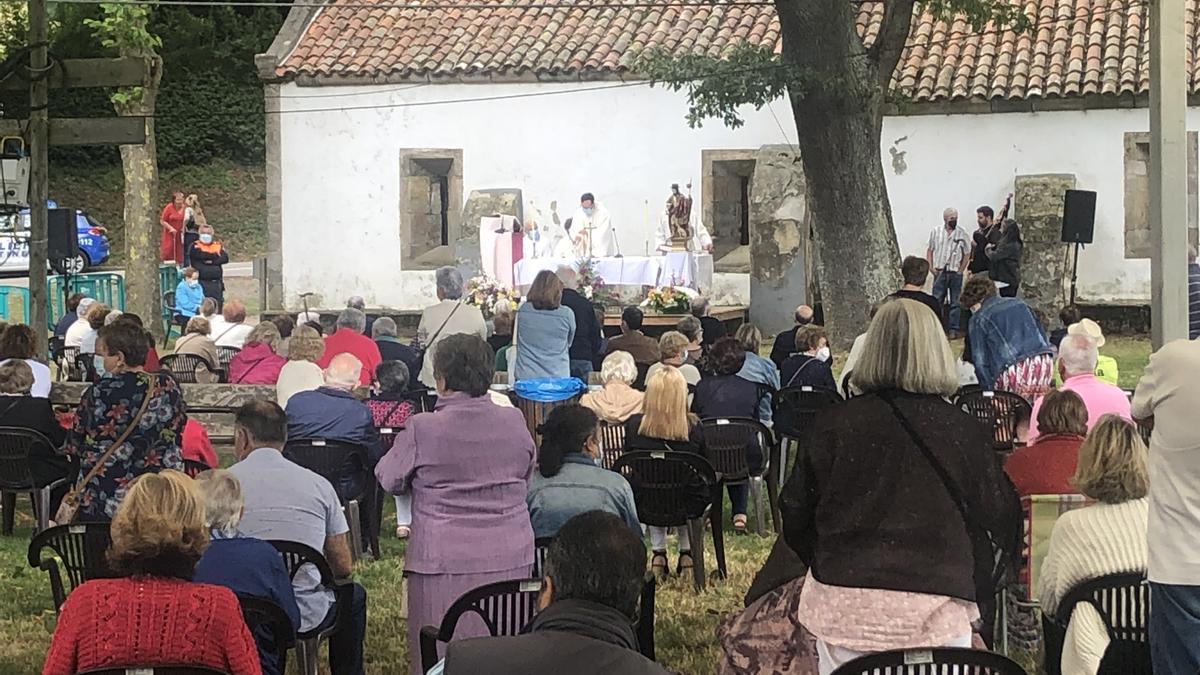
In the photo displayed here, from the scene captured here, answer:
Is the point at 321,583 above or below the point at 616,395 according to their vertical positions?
below

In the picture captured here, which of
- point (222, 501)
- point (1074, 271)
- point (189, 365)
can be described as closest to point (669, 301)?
point (1074, 271)

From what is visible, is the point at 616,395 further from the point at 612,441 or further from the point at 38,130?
the point at 38,130

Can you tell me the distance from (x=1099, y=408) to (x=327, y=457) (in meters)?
3.40

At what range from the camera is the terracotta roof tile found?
63.7ft

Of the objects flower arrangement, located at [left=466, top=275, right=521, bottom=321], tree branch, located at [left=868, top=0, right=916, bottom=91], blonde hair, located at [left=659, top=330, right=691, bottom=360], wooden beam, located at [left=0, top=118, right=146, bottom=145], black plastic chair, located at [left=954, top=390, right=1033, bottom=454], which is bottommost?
black plastic chair, located at [left=954, top=390, right=1033, bottom=454]

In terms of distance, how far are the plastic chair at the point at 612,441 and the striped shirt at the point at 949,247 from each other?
11.6 metres

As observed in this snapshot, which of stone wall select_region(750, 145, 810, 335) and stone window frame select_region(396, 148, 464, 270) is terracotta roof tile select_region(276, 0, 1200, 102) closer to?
stone window frame select_region(396, 148, 464, 270)

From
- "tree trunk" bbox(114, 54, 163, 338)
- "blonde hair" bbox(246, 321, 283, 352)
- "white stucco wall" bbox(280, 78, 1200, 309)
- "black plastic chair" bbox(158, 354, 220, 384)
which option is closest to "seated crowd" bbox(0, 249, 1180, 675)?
"blonde hair" bbox(246, 321, 283, 352)

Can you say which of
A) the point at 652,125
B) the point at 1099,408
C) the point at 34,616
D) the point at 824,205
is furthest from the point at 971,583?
the point at 652,125

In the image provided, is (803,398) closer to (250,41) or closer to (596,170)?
(596,170)

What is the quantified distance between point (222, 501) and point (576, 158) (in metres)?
16.8

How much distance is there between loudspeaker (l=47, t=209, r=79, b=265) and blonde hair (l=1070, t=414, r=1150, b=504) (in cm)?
1382

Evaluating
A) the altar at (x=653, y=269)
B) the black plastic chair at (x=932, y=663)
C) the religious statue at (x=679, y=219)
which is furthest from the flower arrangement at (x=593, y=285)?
the black plastic chair at (x=932, y=663)

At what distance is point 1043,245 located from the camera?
18625 millimetres
